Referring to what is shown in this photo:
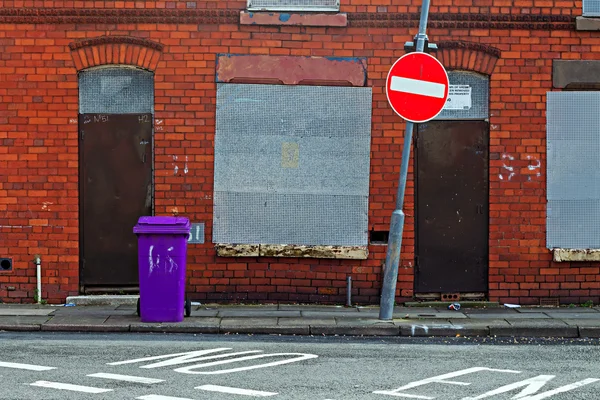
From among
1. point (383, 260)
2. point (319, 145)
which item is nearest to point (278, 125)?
point (319, 145)

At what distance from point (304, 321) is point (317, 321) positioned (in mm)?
148

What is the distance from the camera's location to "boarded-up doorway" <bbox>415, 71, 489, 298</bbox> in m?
13.4

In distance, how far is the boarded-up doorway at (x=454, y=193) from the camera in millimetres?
13352

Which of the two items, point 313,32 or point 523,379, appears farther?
point 313,32

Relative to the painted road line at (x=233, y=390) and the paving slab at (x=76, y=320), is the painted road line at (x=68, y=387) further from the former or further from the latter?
the paving slab at (x=76, y=320)

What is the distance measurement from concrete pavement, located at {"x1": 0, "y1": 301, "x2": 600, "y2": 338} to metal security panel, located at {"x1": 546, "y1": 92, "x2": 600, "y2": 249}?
1.18m

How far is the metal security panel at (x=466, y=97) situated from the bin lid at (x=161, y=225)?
397cm

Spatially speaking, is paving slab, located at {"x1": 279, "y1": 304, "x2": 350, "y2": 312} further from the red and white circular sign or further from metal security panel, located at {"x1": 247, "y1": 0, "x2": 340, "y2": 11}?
metal security panel, located at {"x1": 247, "y1": 0, "x2": 340, "y2": 11}

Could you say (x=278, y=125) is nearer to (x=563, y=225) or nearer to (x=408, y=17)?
(x=408, y=17)

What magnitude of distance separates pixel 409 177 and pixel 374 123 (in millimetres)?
848

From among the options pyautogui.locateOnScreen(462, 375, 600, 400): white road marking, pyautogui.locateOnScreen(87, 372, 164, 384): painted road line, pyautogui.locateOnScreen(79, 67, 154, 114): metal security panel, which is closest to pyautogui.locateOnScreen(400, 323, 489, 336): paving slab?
pyautogui.locateOnScreen(462, 375, 600, 400): white road marking

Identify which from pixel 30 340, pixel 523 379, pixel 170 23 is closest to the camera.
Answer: pixel 523 379

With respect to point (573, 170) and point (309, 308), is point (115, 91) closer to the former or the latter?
point (309, 308)

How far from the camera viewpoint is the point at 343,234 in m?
13.3
